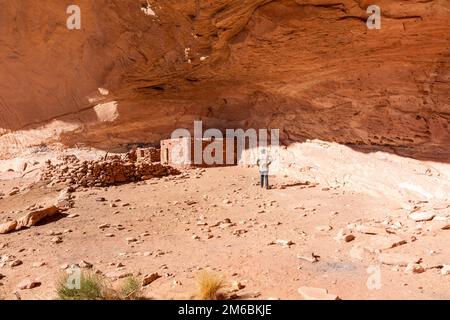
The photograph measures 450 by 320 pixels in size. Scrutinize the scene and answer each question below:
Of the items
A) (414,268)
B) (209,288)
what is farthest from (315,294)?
(414,268)

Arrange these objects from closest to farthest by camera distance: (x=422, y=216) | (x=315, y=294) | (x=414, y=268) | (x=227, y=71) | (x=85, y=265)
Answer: (x=315, y=294)
(x=414, y=268)
(x=85, y=265)
(x=422, y=216)
(x=227, y=71)

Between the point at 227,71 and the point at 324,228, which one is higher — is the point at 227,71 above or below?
above

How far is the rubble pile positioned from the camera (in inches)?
343

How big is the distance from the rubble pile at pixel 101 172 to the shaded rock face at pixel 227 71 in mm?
2025

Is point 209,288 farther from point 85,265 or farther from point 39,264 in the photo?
point 39,264

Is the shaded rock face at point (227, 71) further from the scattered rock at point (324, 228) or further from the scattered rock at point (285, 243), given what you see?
the scattered rock at point (285, 243)

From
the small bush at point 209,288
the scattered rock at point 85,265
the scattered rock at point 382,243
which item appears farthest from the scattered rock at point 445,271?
the scattered rock at point 85,265

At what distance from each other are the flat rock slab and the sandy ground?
3.2 inches

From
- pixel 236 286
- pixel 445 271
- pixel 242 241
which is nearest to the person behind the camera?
pixel 236 286

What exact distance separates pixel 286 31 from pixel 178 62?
2968 millimetres

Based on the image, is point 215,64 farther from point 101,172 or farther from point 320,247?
point 320,247

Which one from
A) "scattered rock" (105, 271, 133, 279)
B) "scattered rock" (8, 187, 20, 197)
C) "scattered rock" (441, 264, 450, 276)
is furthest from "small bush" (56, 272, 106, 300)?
"scattered rock" (8, 187, 20, 197)

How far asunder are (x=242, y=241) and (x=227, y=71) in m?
5.34

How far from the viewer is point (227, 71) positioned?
9.11 m
